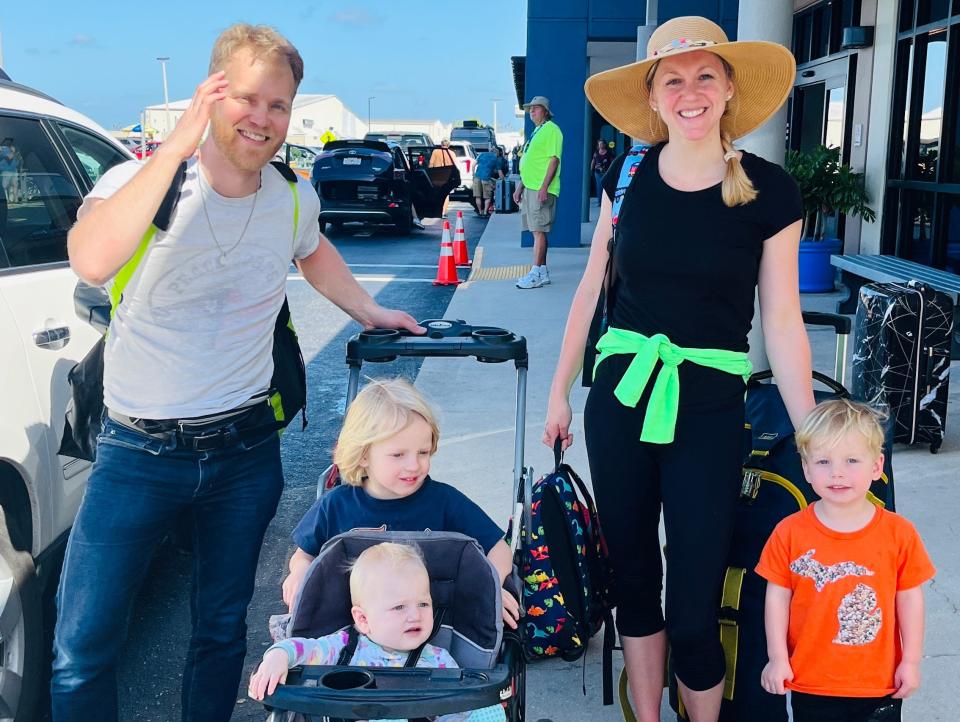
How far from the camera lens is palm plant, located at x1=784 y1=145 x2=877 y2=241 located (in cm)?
1090

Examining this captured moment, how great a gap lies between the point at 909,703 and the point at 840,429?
1362 millimetres

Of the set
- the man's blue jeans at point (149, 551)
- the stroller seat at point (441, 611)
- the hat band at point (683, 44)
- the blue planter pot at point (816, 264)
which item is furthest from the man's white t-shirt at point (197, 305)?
the blue planter pot at point (816, 264)

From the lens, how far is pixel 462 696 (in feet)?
6.48

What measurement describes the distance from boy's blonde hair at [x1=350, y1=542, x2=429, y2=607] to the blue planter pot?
31.4 ft

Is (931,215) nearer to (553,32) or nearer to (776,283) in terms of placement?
(553,32)

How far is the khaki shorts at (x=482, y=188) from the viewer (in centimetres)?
2430

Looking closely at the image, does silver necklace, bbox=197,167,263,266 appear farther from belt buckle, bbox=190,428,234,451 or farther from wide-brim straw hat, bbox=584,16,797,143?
wide-brim straw hat, bbox=584,16,797,143

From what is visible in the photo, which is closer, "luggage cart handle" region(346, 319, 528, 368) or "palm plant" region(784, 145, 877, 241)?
"luggage cart handle" region(346, 319, 528, 368)

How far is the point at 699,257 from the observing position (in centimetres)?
249

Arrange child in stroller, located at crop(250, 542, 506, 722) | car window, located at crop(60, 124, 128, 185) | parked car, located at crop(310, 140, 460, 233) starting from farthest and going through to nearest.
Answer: parked car, located at crop(310, 140, 460, 233)
car window, located at crop(60, 124, 128, 185)
child in stroller, located at crop(250, 542, 506, 722)

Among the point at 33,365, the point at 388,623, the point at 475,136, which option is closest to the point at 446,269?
the point at 33,365

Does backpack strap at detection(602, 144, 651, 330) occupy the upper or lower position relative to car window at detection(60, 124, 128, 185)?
lower

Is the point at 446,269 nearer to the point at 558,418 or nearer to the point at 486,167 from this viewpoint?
the point at 558,418

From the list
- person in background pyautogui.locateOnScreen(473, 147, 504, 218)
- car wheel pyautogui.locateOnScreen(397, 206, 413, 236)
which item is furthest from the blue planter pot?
person in background pyautogui.locateOnScreen(473, 147, 504, 218)
